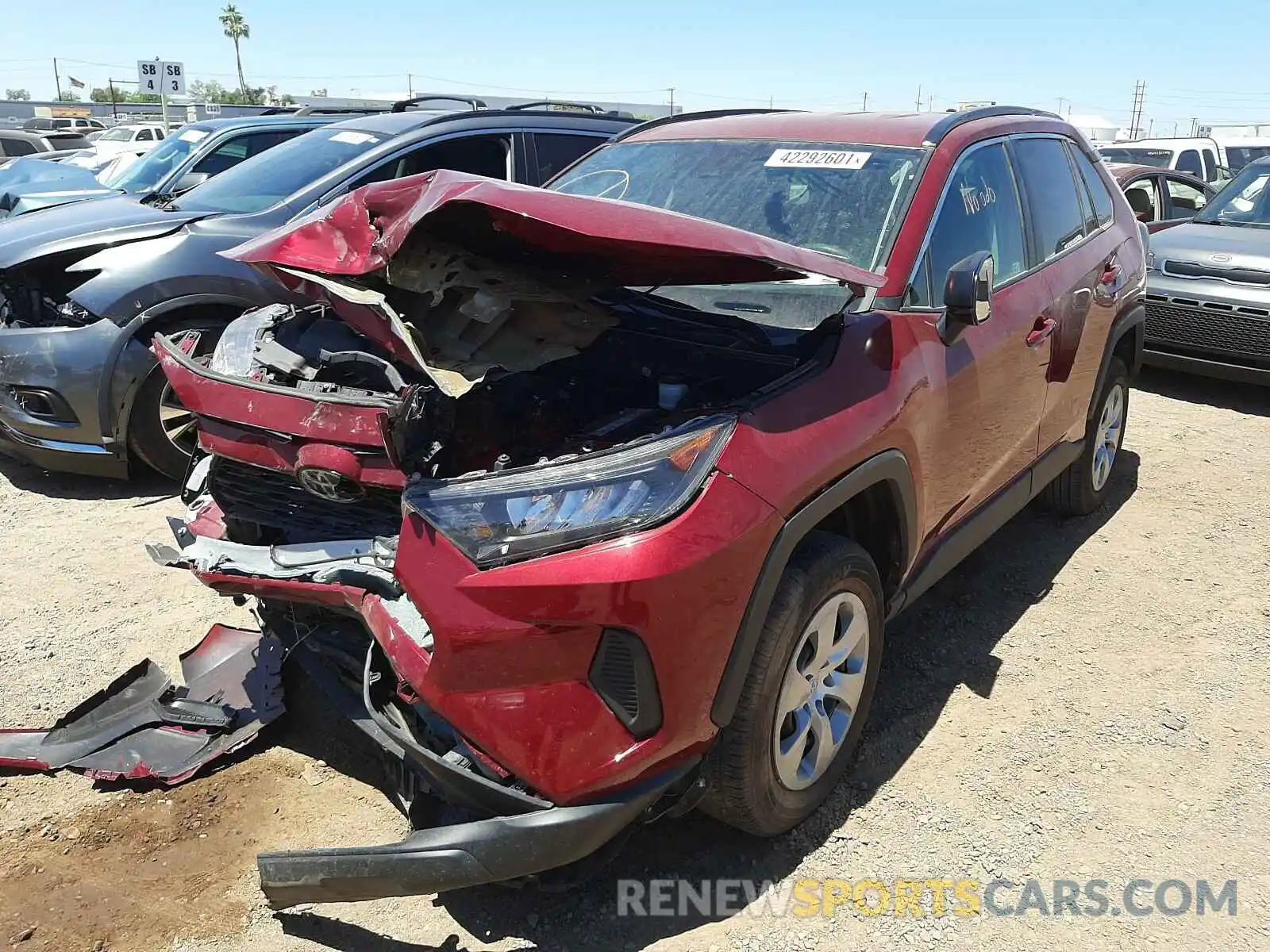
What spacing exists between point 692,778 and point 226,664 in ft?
6.29

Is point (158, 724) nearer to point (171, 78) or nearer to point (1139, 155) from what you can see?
point (1139, 155)

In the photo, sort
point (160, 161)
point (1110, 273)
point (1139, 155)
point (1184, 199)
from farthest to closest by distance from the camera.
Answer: point (1139, 155), point (1184, 199), point (160, 161), point (1110, 273)

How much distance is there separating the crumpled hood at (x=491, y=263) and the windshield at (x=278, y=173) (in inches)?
120

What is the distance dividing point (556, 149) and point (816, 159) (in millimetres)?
3302

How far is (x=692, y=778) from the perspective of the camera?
214 cm

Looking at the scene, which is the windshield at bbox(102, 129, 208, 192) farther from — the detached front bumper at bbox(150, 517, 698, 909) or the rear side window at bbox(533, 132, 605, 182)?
the detached front bumper at bbox(150, 517, 698, 909)

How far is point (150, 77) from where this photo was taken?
19.8 metres

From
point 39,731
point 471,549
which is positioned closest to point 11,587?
point 39,731

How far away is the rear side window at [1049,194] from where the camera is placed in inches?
148

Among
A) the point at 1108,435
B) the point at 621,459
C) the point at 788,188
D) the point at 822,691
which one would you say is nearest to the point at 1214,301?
the point at 1108,435

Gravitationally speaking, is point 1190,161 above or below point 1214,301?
above

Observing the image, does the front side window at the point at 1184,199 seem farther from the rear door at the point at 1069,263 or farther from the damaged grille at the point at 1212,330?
the rear door at the point at 1069,263

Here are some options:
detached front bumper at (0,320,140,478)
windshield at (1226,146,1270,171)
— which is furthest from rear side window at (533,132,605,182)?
windshield at (1226,146,1270,171)

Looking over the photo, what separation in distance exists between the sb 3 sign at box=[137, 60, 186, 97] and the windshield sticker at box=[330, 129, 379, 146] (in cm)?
1642
